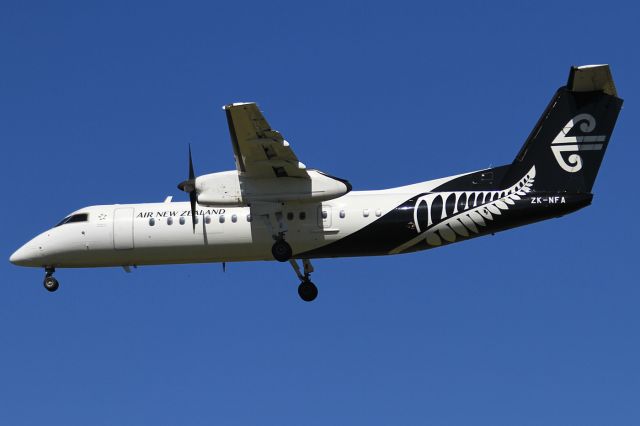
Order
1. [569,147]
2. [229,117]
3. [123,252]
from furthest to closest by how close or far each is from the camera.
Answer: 1. [123,252]
2. [569,147]
3. [229,117]

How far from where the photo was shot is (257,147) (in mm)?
29438

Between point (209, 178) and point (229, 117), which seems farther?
point (209, 178)

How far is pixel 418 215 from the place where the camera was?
3052 cm

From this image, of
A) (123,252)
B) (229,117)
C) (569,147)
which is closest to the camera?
(229,117)

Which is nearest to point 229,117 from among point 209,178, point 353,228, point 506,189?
point 209,178

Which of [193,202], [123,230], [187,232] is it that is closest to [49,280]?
[123,230]

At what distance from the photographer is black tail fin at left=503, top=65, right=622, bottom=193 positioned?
30.0 meters

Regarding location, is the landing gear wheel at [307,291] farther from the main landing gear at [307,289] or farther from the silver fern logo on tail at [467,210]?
the silver fern logo on tail at [467,210]

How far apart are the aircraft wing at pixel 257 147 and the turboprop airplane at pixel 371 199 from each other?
25 mm

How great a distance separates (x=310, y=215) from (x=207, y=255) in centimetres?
301

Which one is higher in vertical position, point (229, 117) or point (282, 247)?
point (229, 117)

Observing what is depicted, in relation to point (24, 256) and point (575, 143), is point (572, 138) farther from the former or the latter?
point (24, 256)

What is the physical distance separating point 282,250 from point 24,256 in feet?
25.4

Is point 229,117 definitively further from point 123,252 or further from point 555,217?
point 555,217
